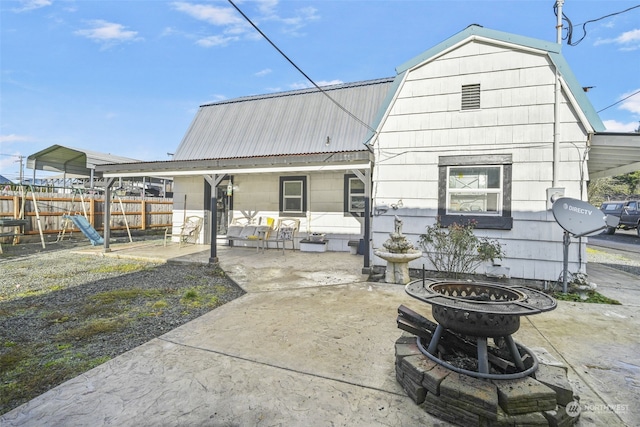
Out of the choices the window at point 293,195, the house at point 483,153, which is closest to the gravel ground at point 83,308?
the house at point 483,153

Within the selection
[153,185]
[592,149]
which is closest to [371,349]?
[592,149]

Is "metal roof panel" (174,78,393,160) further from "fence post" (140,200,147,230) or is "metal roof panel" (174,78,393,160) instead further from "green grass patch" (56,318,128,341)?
"green grass patch" (56,318,128,341)

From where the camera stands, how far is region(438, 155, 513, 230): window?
5.23 m

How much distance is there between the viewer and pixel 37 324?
353 centimetres

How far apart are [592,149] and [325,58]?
18.6ft

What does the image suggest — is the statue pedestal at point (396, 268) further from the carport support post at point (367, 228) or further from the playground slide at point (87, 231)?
the playground slide at point (87, 231)

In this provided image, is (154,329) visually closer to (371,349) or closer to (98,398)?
(98,398)

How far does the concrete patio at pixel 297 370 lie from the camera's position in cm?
188

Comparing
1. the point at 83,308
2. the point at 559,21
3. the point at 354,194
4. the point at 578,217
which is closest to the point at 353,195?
the point at 354,194

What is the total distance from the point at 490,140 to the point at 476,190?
935mm

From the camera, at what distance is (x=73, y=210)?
11.7 metres

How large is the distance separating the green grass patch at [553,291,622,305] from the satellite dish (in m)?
1.04

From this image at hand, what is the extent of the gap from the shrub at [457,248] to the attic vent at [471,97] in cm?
219

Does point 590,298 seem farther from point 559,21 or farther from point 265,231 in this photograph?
point 265,231
